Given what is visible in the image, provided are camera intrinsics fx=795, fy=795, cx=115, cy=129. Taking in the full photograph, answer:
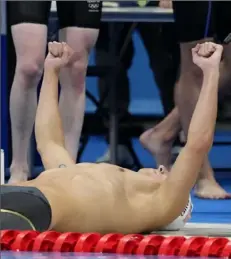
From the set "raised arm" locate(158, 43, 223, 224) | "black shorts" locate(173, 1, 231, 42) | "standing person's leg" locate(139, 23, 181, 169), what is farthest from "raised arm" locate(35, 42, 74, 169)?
"standing person's leg" locate(139, 23, 181, 169)

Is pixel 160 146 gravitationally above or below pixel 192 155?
below

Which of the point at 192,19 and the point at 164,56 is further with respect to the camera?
the point at 164,56

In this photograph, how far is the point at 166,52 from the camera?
4.11 metres

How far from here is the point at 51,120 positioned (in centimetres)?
229

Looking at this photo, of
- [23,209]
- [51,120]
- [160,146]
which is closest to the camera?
[23,209]

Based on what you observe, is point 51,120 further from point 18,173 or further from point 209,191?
point 209,191

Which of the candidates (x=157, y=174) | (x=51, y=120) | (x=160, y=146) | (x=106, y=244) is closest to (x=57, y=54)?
(x=51, y=120)

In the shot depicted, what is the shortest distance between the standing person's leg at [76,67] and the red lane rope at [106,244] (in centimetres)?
93

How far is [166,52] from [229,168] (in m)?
0.70

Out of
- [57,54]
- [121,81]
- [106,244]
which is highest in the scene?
[57,54]

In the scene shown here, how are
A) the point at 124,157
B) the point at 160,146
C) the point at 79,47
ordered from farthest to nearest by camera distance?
the point at 124,157 → the point at 160,146 → the point at 79,47

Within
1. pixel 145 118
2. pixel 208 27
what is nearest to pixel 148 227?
pixel 208 27

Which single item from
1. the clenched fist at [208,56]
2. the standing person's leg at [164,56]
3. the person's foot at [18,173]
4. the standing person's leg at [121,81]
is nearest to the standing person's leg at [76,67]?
the person's foot at [18,173]

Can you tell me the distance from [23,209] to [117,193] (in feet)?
0.91
